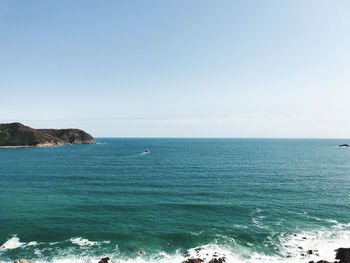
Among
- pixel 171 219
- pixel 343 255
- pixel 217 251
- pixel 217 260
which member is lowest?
pixel 217 251

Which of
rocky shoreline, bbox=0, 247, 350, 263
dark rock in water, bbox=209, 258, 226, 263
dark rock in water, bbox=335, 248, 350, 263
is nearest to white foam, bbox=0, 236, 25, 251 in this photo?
rocky shoreline, bbox=0, 247, 350, 263

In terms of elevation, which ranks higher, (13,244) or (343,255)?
(343,255)

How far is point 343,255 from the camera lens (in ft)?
104

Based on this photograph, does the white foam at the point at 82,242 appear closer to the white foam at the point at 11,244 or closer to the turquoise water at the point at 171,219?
the turquoise water at the point at 171,219

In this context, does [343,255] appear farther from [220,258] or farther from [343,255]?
[220,258]

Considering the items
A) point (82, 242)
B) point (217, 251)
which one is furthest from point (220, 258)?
point (82, 242)

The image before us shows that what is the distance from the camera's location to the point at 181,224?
42.9 m

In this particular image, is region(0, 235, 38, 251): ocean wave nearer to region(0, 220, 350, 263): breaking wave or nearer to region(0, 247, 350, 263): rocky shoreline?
region(0, 220, 350, 263): breaking wave

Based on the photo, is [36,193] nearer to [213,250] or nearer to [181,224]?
[181,224]

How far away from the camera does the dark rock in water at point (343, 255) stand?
30.8 metres

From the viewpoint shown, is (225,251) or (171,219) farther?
(171,219)

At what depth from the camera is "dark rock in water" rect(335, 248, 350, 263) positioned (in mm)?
30794

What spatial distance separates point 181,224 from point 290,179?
58352mm

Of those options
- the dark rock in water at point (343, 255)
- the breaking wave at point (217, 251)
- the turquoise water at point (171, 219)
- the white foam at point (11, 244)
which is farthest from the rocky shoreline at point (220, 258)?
the white foam at point (11, 244)
